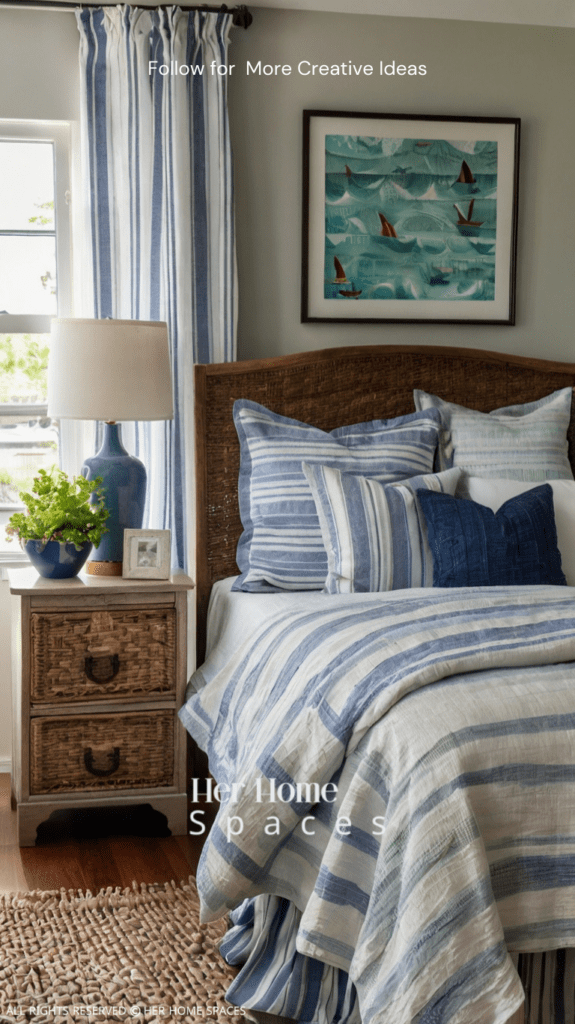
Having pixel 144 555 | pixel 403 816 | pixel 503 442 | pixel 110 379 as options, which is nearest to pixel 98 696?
pixel 144 555

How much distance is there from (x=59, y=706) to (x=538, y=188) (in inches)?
92.0

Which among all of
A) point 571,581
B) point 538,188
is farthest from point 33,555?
point 538,188

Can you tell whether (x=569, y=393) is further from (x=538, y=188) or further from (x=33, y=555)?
(x=33, y=555)

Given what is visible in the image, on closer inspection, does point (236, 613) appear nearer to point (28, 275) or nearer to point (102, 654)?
point (102, 654)

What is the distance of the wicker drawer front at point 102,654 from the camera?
2.61 m

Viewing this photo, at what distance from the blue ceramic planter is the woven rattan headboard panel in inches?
17.0

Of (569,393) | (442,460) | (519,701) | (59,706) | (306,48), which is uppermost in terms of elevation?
(306,48)

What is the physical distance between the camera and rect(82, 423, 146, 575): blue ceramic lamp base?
282 centimetres

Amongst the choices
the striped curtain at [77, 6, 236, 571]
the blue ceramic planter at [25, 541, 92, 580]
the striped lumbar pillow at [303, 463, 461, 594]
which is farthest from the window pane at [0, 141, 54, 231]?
the striped lumbar pillow at [303, 463, 461, 594]

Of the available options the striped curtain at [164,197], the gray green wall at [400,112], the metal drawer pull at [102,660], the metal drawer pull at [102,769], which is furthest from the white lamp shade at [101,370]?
the metal drawer pull at [102,769]

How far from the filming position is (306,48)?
125 inches

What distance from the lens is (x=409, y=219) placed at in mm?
3271

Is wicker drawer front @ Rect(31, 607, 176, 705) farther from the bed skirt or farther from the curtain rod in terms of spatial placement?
the curtain rod

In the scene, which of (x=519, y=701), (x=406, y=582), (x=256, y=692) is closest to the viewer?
(x=519, y=701)
